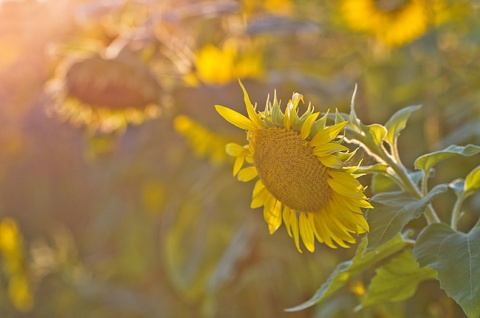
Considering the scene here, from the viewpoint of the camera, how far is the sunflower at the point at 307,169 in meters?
0.69

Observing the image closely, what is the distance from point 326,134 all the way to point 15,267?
2.14 meters

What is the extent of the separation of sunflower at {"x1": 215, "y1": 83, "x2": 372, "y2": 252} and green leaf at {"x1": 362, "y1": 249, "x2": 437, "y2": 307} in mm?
103

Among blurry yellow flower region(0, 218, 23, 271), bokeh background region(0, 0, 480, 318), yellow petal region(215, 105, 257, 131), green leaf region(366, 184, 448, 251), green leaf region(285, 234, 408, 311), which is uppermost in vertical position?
yellow petal region(215, 105, 257, 131)

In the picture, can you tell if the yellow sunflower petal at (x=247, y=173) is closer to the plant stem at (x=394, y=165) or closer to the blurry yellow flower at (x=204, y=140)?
the plant stem at (x=394, y=165)

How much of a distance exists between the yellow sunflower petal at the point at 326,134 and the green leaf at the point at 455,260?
12 cm

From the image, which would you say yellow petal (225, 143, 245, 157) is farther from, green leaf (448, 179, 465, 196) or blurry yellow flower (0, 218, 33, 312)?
blurry yellow flower (0, 218, 33, 312)

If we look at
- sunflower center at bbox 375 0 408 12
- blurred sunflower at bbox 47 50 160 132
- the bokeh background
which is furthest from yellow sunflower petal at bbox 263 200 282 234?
sunflower center at bbox 375 0 408 12

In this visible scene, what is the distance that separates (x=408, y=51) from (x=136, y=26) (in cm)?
65

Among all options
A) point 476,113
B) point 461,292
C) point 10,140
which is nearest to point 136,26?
point 476,113

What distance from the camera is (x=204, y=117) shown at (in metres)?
1.62

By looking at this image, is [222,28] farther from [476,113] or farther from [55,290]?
[55,290]

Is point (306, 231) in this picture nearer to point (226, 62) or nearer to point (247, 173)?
point (247, 173)

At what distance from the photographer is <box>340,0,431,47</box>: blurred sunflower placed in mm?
2037

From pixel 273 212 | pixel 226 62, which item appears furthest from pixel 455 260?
pixel 226 62
